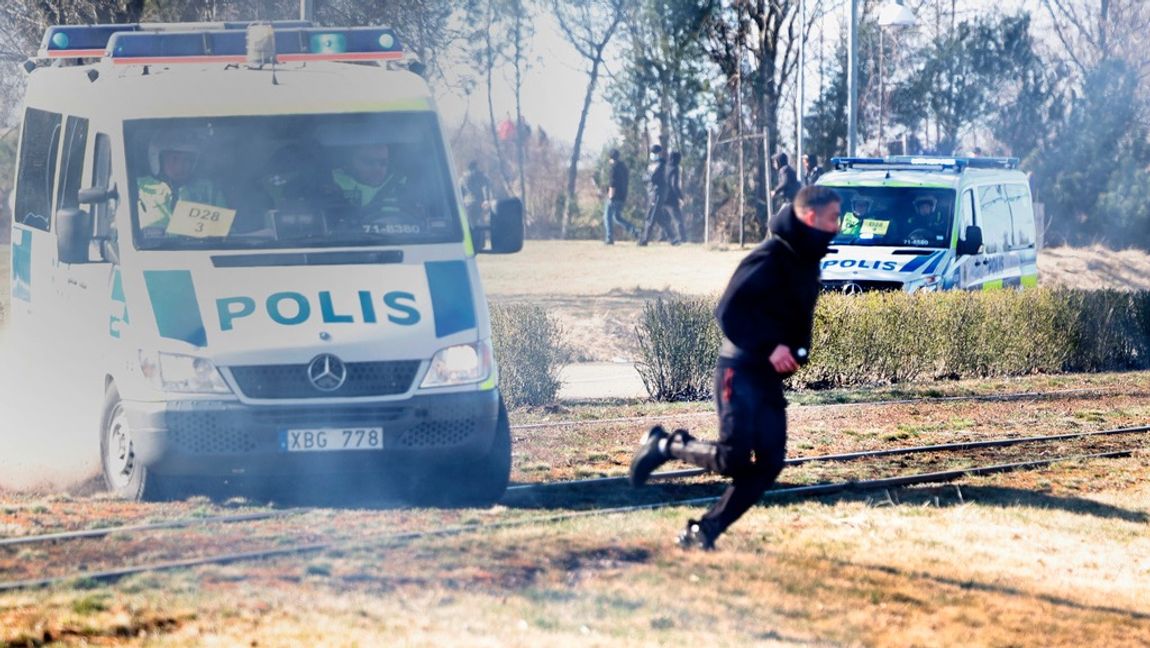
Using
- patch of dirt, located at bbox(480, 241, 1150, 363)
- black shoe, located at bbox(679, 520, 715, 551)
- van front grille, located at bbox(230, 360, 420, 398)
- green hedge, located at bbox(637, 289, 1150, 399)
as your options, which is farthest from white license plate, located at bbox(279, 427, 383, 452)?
patch of dirt, located at bbox(480, 241, 1150, 363)

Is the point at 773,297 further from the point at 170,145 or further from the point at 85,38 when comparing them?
the point at 85,38

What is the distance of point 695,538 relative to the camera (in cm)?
831

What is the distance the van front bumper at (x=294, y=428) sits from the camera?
892cm

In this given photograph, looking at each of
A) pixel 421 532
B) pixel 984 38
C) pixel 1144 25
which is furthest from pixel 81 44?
pixel 1144 25

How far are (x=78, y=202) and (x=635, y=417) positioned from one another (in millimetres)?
6192

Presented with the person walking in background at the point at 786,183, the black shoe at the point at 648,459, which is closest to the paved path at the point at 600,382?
the person walking in background at the point at 786,183

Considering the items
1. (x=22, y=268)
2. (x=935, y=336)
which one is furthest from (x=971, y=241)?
(x=22, y=268)

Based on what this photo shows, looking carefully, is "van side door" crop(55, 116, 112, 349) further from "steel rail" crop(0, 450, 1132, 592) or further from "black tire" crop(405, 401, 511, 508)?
"steel rail" crop(0, 450, 1132, 592)

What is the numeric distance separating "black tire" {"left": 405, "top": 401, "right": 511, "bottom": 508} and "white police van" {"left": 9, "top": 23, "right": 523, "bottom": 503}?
15 millimetres

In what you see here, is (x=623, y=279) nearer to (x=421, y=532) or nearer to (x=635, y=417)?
(x=635, y=417)

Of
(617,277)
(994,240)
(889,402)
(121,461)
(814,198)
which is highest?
(814,198)

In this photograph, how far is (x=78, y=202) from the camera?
981cm

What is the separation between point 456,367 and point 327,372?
0.71 m

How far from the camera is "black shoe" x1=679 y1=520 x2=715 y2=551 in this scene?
27.0 ft
